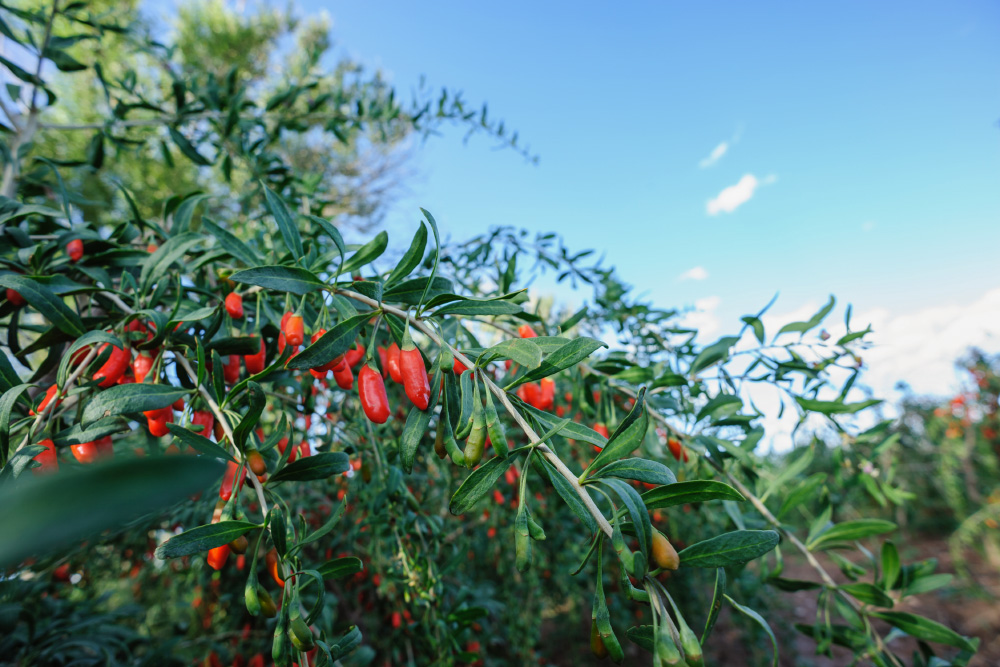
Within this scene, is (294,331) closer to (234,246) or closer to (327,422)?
(234,246)

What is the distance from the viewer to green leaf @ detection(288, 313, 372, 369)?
0.57 m

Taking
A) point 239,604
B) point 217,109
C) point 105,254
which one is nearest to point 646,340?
point 105,254

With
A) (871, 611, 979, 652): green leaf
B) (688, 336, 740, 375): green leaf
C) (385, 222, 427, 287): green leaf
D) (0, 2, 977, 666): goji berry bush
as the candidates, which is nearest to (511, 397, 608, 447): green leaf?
(0, 2, 977, 666): goji berry bush

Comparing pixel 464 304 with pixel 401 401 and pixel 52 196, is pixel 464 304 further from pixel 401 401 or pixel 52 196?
pixel 52 196

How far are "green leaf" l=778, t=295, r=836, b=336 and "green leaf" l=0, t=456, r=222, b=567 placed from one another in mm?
1240

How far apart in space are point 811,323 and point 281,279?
1.13 m

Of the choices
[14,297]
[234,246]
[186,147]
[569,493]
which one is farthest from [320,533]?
[186,147]

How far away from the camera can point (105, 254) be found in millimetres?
884

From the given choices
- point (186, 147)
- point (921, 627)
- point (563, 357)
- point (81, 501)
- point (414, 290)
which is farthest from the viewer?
point (186, 147)

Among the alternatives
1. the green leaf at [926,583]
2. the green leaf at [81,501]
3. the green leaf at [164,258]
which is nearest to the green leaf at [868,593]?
the green leaf at [926,583]

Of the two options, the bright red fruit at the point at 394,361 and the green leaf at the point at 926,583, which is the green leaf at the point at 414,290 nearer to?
the bright red fruit at the point at 394,361

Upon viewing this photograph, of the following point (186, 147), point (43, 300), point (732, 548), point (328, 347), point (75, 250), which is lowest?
point (732, 548)

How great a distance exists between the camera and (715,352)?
109cm

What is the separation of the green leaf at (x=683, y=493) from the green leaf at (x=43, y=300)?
852mm
